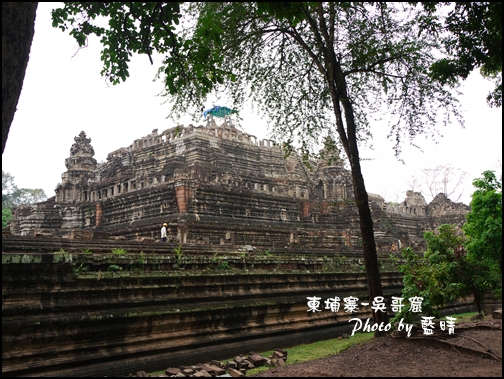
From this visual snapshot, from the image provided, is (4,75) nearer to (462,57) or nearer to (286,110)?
(462,57)

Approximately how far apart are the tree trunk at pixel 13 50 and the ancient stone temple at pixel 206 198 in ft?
42.8

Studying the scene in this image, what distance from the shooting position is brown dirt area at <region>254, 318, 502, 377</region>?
5617 mm

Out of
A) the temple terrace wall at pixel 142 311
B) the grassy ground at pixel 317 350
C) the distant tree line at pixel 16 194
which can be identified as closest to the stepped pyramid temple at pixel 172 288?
the temple terrace wall at pixel 142 311

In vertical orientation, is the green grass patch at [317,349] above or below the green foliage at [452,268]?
below

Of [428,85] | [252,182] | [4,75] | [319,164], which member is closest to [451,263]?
[428,85]

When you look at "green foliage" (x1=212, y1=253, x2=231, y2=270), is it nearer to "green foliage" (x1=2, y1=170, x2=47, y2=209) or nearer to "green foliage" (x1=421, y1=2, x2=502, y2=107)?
"green foliage" (x1=421, y1=2, x2=502, y2=107)

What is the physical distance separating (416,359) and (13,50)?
6.13 meters

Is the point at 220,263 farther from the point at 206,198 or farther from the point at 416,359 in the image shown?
the point at 206,198

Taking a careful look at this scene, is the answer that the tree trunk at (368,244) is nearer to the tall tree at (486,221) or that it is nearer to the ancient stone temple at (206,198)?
the tall tree at (486,221)

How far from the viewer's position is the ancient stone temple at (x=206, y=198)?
22812mm

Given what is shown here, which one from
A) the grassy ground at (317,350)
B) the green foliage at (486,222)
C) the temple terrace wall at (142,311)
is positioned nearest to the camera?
the temple terrace wall at (142,311)

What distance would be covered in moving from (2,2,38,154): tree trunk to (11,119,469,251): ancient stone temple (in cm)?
1304

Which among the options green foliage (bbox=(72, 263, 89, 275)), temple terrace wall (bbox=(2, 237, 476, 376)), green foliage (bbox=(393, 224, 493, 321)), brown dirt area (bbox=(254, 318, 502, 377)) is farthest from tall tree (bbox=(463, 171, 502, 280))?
green foliage (bbox=(72, 263, 89, 275))

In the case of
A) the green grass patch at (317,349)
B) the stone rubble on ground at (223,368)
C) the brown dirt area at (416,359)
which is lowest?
the green grass patch at (317,349)
